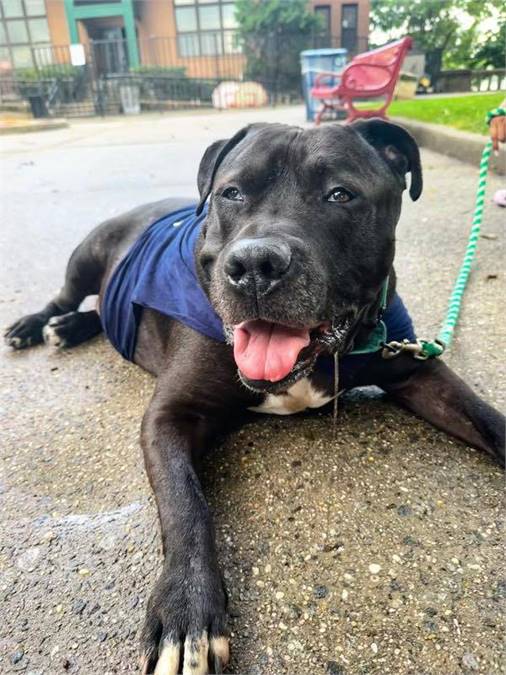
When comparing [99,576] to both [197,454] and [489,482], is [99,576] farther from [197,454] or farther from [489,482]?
[489,482]

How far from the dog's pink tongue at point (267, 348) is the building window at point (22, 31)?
93.6ft

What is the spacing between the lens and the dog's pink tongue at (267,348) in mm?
1950

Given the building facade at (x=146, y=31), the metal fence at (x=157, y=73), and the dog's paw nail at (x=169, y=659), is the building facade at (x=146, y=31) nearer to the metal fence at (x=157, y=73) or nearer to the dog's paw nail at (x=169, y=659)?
the metal fence at (x=157, y=73)

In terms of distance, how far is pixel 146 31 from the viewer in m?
28.0

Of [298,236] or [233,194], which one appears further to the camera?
[233,194]

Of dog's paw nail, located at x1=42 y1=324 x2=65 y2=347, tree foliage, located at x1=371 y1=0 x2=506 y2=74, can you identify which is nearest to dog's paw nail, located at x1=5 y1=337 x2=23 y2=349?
dog's paw nail, located at x1=42 y1=324 x2=65 y2=347

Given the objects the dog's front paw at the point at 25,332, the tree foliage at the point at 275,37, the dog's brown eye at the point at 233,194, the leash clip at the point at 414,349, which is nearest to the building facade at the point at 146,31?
the tree foliage at the point at 275,37

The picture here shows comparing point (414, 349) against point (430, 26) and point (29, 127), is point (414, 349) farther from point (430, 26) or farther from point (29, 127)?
point (430, 26)

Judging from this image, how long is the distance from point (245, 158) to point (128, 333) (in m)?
1.15

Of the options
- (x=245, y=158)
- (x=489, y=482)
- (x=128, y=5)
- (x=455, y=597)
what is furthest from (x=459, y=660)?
(x=128, y=5)

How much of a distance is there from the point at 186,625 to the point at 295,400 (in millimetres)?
1031

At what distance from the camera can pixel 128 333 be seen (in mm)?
2975

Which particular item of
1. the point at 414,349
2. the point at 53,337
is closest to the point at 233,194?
the point at 414,349

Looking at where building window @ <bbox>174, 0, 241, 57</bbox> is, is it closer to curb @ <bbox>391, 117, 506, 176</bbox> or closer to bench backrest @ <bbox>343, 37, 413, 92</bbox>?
bench backrest @ <bbox>343, 37, 413, 92</bbox>
